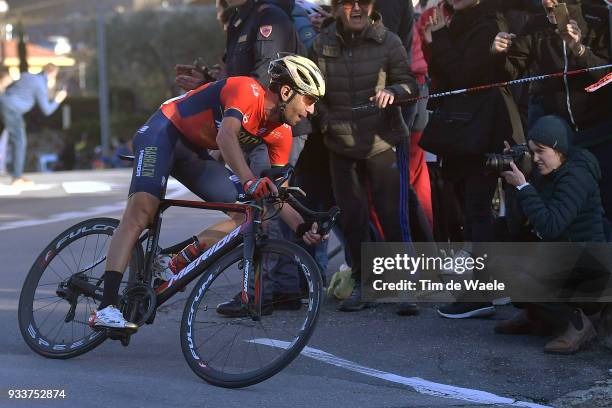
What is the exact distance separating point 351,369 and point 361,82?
2106 millimetres

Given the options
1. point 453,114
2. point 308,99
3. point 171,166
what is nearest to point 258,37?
point 453,114

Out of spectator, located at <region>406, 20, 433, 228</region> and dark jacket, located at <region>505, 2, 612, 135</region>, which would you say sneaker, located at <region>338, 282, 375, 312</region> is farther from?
dark jacket, located at <region>505, 2, 612, 135</region>

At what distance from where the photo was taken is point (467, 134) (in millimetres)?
7520

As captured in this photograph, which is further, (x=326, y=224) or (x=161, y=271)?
(x=161, y=271)

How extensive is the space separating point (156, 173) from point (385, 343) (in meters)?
1.60

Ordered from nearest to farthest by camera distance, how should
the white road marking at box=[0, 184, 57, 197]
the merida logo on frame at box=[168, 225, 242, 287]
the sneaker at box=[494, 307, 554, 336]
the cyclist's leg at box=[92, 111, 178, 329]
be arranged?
the merida logo on frame at box=[168, 225, 242, 287], the cyclist's leg at box=[92, 111, 178, 329], the sneaker at box=[494, 307, 554, 336], the white road marking at box=[0, 184, 57, 197]

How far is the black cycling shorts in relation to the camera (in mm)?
6223

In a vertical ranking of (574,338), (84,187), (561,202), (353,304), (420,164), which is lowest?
(84,187)

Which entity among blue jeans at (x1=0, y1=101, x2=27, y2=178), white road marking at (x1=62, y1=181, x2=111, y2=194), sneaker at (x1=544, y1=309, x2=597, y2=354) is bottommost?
white road marking at (x1=62, y1=181, x2=111, y2=194)

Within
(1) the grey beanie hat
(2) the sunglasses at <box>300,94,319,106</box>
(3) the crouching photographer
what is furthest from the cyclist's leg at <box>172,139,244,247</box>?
(1) the grey beanie hat

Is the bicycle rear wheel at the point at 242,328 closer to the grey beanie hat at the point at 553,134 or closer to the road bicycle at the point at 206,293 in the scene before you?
the road bicycle at the point at 206,293

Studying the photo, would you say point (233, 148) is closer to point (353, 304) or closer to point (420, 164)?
point (353, 304)

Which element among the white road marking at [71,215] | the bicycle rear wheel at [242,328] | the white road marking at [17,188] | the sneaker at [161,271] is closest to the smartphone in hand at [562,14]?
the bicycle rear wheel at [242,328]

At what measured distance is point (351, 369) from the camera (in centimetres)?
626
